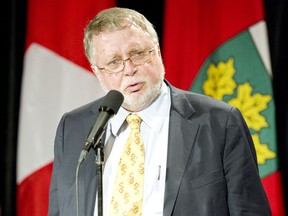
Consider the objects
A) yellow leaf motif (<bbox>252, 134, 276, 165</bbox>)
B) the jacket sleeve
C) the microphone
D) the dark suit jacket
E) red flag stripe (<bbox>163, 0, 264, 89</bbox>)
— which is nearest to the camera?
the microphone

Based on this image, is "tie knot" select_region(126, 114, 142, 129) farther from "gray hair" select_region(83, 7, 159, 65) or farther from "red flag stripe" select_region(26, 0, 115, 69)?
"red flag stripe" select_region(26, 0, 115, 69)

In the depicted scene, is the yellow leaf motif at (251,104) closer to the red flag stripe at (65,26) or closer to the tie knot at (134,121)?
the red flag stripe at (65,26)

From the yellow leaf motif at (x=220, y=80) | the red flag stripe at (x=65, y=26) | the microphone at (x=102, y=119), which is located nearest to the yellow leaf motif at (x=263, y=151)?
the yellow leaf motif at (x=220, y=80)

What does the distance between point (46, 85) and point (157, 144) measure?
3.93 ft

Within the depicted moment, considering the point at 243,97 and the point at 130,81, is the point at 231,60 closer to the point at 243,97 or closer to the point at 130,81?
the point at 243,97

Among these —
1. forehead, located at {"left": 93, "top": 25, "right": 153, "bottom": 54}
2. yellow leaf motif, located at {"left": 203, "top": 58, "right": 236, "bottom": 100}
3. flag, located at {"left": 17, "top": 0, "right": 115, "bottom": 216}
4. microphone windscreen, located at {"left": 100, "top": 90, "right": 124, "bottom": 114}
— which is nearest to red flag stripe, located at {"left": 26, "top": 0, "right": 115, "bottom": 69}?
flag, located at {"left": 17, "top": 0, "right": 115, "bottom": 216}

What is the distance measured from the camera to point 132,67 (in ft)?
6.44

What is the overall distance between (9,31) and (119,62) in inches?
52.2

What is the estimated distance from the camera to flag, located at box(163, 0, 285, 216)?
2838 millimetres

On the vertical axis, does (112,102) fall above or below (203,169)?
above

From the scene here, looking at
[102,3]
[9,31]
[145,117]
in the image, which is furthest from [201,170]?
[9,31]

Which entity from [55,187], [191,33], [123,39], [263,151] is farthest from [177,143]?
[191,33]

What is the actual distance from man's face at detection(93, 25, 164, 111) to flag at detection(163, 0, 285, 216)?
945mm

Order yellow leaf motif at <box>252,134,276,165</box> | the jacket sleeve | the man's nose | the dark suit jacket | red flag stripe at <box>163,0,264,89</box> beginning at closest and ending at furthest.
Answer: the dark suit jacket < the man's nose < the jacket sleeve < yellow leaf motif at <box>252,134,276,165</box> < red flag stripe at <box>163,0,264,89</box>
